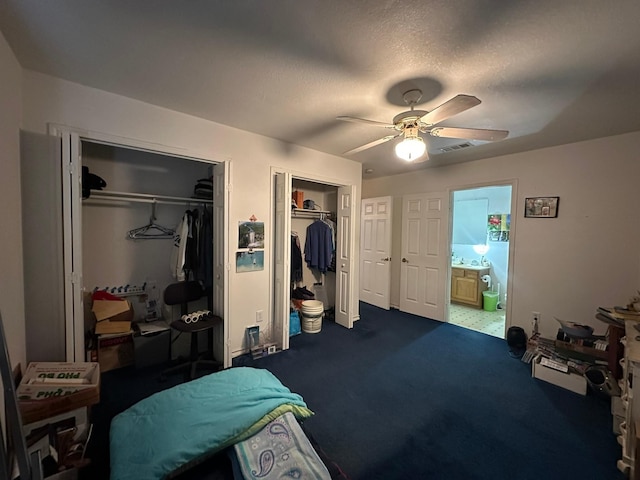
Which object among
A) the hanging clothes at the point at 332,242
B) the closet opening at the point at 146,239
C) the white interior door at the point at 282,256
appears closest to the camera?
the closet opening at the point at 146,239

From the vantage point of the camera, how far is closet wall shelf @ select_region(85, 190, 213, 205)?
2.57m

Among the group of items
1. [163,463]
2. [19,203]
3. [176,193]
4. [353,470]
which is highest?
[176,193]

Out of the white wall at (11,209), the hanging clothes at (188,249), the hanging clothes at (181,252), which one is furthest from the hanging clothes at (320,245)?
the white wall at (11,209)

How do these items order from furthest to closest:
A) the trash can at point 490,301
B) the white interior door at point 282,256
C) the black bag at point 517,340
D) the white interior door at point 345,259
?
the trash can at point 490,301 → the white interior door at point 345,259 → the black bag at point 517,340 → the white interior door at point 282,256

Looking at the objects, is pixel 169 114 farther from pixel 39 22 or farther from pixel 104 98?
pixel 39 22

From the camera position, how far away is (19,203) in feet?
5.62

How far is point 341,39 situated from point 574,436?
3060mm

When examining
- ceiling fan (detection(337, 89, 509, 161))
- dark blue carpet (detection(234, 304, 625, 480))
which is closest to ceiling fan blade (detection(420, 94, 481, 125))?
ceiling fan (detection(337, 89, 509, 161))

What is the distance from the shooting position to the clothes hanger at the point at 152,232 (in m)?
2.92

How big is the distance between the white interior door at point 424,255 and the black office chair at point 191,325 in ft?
10.6

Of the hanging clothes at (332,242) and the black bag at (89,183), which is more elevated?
the black bag at (89,183)

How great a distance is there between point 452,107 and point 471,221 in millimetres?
4513

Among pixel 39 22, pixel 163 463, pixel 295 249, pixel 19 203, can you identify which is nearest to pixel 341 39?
pixel 39 22

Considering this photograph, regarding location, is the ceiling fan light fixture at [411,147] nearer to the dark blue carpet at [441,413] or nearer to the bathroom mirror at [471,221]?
the dark blue carpet at [441,413]
